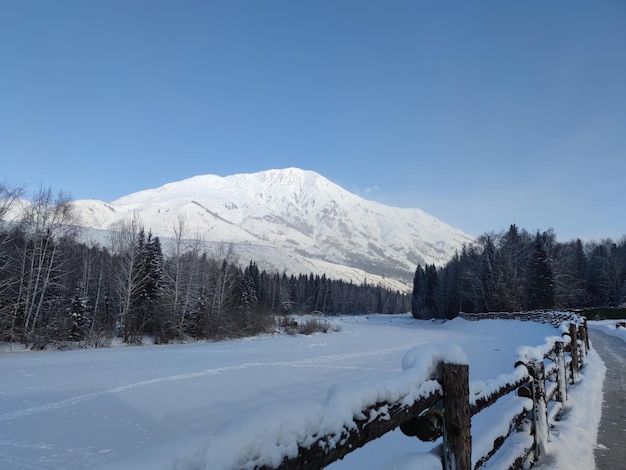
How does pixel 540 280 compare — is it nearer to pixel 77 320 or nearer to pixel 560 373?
pixel 560 373

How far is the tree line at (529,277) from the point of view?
4856 centimetres

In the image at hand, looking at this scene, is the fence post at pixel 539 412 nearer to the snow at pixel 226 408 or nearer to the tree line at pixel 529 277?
the snow at pixel 226 408

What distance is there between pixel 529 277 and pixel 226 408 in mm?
49383

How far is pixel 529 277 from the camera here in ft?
163

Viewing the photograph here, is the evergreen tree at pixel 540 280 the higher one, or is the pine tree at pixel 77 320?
the evergreen tree at pixel 540 280

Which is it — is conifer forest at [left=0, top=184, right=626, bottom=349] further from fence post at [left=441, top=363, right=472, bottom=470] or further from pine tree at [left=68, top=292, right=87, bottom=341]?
fence post at [left=441, top=363, right=472, bottom=470]

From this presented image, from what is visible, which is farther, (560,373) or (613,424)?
(560,373)

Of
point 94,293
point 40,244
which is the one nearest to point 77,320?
point 40,244

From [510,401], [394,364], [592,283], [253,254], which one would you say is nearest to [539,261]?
[592,283]

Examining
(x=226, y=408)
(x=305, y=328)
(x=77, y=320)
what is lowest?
(x=305, y=328)

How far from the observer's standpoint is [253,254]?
19975 cm

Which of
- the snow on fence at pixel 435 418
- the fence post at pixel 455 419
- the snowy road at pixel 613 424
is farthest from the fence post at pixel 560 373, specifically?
the fence post at pixel 455 419

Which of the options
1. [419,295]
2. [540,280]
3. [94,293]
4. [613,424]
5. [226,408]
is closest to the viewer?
[613,424]

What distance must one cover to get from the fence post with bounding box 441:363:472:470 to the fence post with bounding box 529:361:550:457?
2632mm
